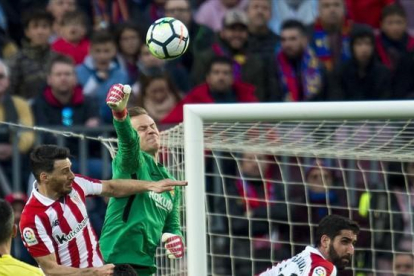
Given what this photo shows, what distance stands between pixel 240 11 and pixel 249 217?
9.10ft

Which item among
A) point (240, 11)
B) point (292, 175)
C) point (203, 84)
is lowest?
point (292, 175)

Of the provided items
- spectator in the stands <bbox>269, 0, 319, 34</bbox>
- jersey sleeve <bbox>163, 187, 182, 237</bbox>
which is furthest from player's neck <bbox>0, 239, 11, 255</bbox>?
spectator in the stands <bbox>269, 0, 319, 34</bbox>

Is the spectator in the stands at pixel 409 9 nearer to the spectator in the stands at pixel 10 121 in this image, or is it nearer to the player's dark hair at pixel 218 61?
the player's dark hair at pixel 218 61

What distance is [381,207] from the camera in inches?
520

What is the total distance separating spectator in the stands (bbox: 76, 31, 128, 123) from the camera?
1398 centimetres

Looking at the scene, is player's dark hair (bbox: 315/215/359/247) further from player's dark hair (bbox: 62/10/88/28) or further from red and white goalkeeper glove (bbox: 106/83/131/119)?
player's dark hair (bbox: 62/10/88/28)

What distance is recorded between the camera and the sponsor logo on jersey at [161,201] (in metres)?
10.2

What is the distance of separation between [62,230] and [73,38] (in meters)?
5.19

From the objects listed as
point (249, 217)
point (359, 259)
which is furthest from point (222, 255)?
point (359, 259)

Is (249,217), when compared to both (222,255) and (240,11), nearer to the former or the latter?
(222,255)

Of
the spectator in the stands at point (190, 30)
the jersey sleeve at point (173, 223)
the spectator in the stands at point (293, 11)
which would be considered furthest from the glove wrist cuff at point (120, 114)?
the spectator in the stands at point (293, 11)

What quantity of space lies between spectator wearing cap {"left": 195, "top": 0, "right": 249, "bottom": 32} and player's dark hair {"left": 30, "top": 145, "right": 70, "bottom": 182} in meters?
5.54

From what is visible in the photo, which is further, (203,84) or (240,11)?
(240,11)

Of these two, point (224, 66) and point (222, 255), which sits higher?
point (224, 66)
